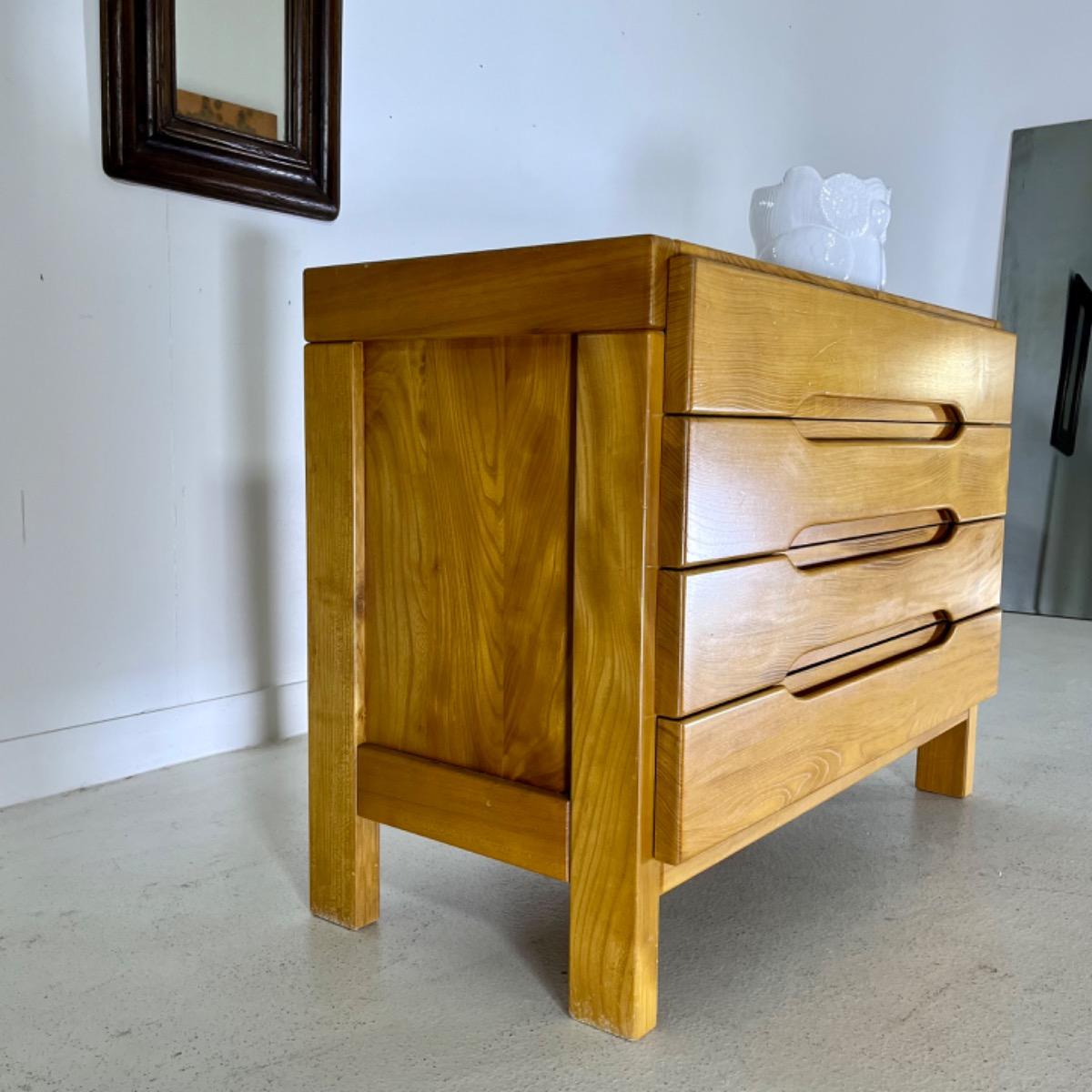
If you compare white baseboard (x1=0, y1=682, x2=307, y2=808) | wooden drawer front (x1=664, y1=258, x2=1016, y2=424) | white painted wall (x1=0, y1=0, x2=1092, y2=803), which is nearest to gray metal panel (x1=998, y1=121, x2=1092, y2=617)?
white painted wall (x1=0, y1=0, x2=1092, y2=803)

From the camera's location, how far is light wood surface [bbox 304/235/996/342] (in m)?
0.81

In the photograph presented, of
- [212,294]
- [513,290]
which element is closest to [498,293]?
[513,290]

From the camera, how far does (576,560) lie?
0.86 meters

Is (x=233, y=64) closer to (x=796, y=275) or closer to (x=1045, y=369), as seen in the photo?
(x=796, y=275)

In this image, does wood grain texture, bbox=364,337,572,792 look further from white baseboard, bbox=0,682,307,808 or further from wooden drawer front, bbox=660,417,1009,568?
white baseboard, bbox=0,682,307,808

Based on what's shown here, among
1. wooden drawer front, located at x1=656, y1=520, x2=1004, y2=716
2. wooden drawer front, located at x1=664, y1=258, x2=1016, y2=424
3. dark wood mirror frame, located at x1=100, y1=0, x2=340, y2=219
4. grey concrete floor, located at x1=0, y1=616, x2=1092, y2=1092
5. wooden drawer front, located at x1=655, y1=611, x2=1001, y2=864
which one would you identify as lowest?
grey concrete floor, located at x1=0, y1=616, x2=1092, y2=1092

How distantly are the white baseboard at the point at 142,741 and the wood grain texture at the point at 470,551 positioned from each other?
59 centimetres

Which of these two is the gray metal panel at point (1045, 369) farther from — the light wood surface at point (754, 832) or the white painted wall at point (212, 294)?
the light wood surface at point (754, 832)

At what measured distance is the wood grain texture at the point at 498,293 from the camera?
2.66 feet

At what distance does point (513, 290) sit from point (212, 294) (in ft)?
2.66

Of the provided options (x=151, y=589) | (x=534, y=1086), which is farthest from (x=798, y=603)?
(x=151, y=589)

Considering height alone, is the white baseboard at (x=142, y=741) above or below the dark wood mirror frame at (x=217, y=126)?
below

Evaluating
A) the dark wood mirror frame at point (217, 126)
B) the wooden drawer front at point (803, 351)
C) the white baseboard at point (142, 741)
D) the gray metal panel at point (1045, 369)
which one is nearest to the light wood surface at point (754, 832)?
the wooden drawer front at point (803, 351)

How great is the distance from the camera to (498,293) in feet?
2.92
